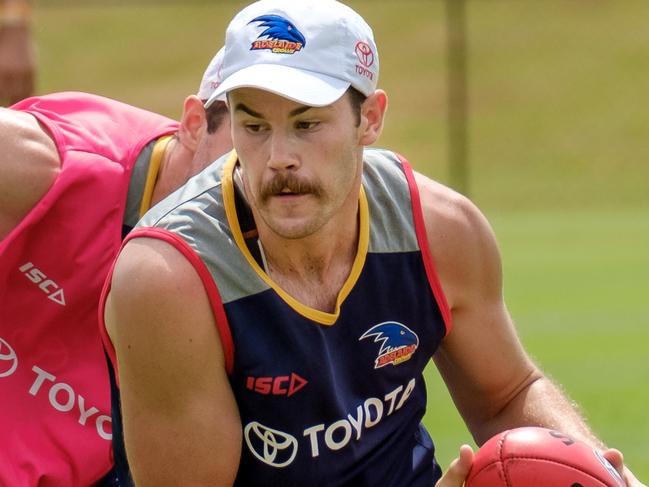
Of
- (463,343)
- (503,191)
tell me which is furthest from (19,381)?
(503,191)

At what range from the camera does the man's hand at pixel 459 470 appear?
4180 millimetres

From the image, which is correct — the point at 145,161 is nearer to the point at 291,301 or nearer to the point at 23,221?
the point at 23,221

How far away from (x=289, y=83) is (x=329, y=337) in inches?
28.7

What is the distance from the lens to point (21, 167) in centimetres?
454

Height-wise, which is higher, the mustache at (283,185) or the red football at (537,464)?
the mustache at (283,185)

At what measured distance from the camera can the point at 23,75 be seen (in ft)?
44.7

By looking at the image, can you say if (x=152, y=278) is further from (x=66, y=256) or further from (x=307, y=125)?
(x=66, y=256)

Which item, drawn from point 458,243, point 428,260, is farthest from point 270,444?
point 458,243

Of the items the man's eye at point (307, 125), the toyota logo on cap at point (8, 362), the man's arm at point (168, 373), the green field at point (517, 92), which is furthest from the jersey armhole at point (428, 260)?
the green field at point (517, 92)

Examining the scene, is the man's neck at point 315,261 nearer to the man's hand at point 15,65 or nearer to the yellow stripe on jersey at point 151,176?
the yellow stripe on jersey at point 151,176

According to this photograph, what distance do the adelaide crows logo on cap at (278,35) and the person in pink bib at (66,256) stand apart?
66 cm

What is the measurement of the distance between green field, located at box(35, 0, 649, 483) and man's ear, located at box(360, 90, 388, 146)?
10.8 metres

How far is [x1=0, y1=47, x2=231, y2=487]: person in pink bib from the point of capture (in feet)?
15.1

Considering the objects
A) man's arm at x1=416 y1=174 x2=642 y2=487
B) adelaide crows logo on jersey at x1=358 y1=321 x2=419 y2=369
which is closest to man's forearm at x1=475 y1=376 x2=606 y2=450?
man's arm at x1=416 y1=174 x2=642 y2=487
